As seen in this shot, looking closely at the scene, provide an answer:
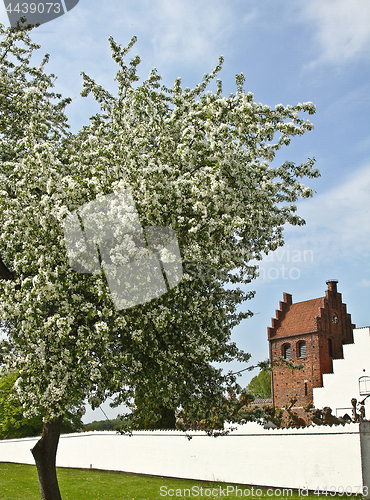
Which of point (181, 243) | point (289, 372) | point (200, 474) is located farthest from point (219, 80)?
point (289, 372)

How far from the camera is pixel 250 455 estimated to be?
21203mm

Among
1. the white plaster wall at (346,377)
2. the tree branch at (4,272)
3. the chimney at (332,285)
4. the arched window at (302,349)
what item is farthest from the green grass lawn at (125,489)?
the chimney at (332,285)

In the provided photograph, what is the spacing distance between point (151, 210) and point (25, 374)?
5.00m

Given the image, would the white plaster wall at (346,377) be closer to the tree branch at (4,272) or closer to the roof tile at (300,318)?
the roof tile at (300,318)

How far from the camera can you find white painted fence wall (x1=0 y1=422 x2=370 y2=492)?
17.3 metres

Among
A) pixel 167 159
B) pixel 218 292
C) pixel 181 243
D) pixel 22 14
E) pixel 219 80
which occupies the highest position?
pixel 22 14

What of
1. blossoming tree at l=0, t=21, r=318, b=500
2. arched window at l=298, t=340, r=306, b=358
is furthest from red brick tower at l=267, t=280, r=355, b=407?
blossoming tree at l=0, t=21, r=318, b=500

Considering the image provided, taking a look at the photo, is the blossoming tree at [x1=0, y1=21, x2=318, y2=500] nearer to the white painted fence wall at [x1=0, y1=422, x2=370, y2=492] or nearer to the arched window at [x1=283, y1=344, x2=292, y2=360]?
the white painted fence wall at [x1=0, y1=422, x2=370, y2=492]

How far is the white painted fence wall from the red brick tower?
21450mm

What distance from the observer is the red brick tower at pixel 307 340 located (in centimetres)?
4425

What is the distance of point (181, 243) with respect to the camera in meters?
11.3

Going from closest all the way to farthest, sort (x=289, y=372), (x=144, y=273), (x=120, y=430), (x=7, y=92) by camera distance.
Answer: (x=144, y=273)
(x=120, y=430)
(x=7, y=92)
(x=289, y=372)

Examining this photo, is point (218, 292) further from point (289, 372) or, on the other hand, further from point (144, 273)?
point (289, 372)

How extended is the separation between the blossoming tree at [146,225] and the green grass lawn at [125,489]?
8015 mm
